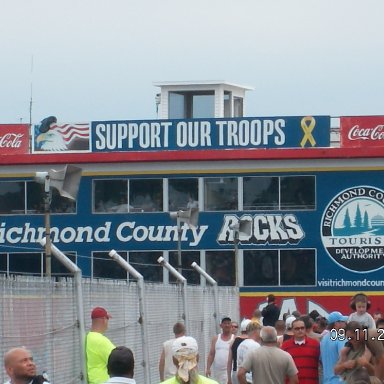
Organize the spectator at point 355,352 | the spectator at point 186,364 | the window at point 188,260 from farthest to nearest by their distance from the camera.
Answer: the window at point 188,260, the spectator at point 355,352, the spectator at point 186,364

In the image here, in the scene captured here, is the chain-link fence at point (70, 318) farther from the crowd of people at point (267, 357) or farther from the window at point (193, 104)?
the window at point (193, 104)

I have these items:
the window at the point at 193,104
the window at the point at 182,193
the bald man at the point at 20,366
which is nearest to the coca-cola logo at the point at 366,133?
the window at the point at 182,193

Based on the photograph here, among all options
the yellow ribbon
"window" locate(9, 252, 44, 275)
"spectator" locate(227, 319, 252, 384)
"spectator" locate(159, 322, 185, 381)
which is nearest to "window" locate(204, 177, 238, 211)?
the yellow ribbon

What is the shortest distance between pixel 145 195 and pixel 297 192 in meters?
5.30

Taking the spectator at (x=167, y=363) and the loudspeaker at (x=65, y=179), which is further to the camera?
the loudspeaker at (x=65, y=179)

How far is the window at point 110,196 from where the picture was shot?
45.6 m

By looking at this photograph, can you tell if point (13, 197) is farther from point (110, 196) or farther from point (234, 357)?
point (234, 357)

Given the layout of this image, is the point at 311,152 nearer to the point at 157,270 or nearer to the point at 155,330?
the point at 157,270

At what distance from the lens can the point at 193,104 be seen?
5281 centimetres

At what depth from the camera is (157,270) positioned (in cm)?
4469

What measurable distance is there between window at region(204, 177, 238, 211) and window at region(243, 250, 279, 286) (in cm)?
186

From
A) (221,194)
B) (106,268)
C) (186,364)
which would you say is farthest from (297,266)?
(186,364)

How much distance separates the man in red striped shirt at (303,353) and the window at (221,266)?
28498 millimetres

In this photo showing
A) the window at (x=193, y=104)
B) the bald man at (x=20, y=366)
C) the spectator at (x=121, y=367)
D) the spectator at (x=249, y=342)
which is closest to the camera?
the bald man at (x=20, y=366)
